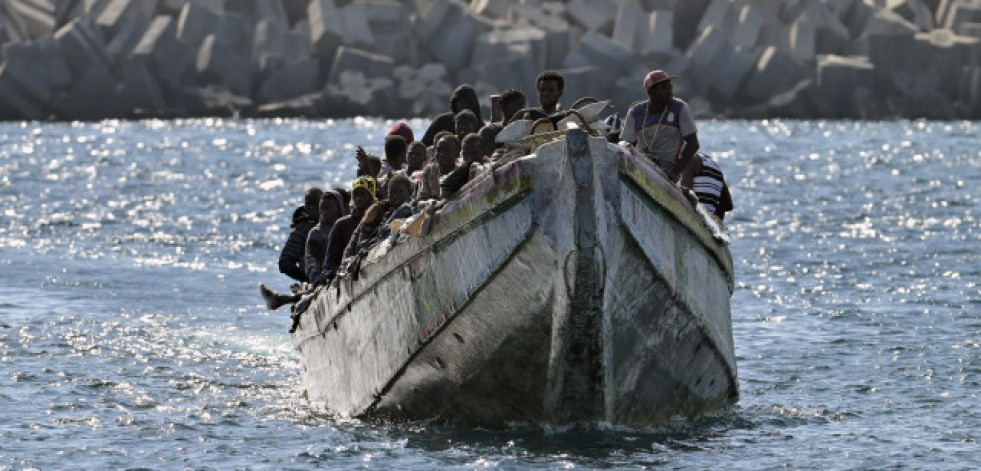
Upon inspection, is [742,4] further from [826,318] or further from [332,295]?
[332,295]

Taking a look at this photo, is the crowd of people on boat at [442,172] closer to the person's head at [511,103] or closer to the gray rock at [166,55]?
the person's head at [511,103]

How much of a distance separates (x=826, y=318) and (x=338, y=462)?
1092 centimetres

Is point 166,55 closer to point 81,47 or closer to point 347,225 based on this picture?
point 81,47

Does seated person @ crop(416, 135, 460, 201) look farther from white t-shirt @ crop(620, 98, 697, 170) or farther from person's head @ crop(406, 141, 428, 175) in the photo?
person's head @ crop(406, 141, 428, 175)

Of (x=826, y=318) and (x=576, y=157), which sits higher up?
(x=576, y=157)

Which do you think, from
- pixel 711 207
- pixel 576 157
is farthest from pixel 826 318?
pixel 576 157

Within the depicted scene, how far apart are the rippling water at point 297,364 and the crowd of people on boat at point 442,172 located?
1.52 metres

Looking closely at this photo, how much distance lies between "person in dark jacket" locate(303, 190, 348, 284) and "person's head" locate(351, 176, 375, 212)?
92cm

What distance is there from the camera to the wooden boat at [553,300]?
13109mm

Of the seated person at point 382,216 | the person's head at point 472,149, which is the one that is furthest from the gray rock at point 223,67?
the person's head at point 472,149

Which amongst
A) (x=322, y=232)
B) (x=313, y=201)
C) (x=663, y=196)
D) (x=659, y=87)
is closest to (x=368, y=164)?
(x=313, y=201)

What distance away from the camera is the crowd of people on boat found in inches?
594

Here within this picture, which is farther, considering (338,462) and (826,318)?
(826,318)

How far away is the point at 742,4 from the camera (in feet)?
406
